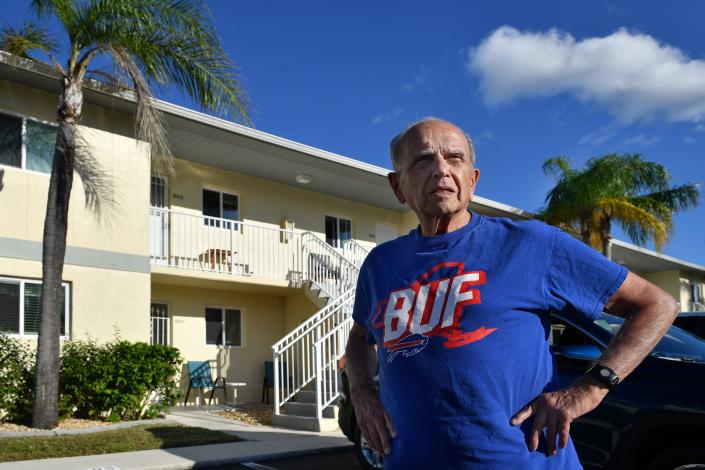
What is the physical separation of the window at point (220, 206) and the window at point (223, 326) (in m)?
2.07

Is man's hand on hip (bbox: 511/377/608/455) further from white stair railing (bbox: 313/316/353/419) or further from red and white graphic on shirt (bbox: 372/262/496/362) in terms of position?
white stair railing (bbox: 313/316/353/419)

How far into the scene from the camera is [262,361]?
1775 centimetres

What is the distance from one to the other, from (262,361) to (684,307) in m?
21.9

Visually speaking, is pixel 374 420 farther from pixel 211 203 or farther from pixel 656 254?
pixel 656 254

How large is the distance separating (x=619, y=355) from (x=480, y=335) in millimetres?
348

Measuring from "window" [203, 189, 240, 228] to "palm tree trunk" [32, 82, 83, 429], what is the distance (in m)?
6.00

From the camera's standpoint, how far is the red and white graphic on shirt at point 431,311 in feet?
5.78

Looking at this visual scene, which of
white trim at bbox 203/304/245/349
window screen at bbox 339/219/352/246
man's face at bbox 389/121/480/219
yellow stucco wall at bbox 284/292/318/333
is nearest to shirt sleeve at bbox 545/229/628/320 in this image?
man's face at bbox 389/121/480/219

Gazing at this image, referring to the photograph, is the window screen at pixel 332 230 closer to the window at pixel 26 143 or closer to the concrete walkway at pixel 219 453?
the window at pixel 26 143

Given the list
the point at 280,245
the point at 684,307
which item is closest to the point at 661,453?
the point at 280,245

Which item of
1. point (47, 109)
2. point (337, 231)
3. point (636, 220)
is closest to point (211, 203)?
point (337, 231)

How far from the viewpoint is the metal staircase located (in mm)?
11539

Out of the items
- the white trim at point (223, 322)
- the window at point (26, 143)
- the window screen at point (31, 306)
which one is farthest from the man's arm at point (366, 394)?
the white trim at point (223, 322)

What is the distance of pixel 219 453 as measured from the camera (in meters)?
8.87
